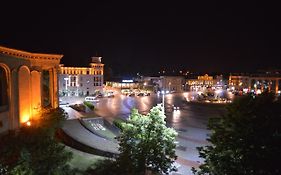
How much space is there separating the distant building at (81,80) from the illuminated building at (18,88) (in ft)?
125

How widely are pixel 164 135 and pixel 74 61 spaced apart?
196 feet

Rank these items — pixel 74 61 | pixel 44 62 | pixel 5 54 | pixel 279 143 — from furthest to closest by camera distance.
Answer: pixel 74 61, pixel 44 62, pixel 5 54, pixel 279 143

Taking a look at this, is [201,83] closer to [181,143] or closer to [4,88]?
[181,143]

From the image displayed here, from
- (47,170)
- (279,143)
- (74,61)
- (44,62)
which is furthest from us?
(74,61)

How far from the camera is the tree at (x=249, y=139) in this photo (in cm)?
930

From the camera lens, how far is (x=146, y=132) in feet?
45.7

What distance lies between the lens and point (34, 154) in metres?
11.2

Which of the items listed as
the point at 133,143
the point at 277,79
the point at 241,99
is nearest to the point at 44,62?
the point at 133,143

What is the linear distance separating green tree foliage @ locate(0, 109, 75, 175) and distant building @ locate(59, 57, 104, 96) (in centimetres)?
4955

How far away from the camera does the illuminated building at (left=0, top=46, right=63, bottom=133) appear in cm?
1828

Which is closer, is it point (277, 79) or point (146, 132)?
point (146, 132)

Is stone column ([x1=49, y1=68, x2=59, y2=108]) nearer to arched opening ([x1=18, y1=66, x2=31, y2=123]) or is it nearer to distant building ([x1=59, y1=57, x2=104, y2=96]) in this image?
arched opening ([x1=18, y1=66, x2=31, y2=123])

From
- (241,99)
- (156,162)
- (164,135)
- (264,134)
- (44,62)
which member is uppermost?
(44,62)

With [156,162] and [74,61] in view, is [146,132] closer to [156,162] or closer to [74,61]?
[156,162]
